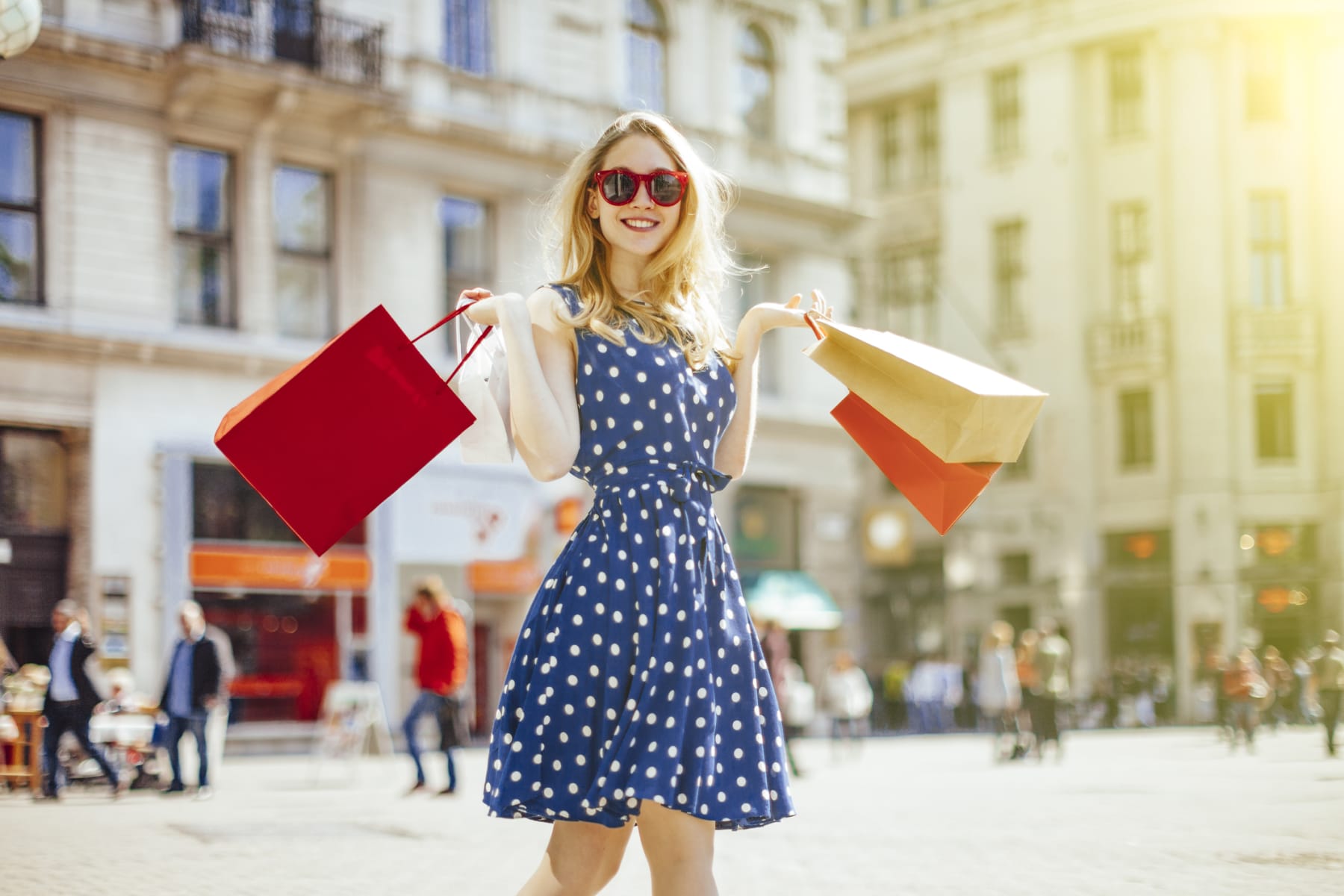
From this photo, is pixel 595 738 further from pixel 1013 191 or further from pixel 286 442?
pixel 1013 191

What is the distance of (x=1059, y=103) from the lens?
40.6m

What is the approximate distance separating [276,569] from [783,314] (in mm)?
18520

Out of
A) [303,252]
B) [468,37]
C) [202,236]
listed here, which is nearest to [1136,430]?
[468,37]

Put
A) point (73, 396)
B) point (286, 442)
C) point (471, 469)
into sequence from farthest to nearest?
point (471, 469) < point (73, 396) < point (286, 442)

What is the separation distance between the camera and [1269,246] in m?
39.2

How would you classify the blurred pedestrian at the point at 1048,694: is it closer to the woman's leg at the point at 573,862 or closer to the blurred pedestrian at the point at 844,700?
the blurred pedestrian at the point at 844,700

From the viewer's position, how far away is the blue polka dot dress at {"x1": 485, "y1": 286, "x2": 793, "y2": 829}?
355cm

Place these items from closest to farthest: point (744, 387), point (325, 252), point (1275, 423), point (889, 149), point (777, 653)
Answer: point (744, 387) → point (777, 653) → point (325, 252) → point (1275, 423) → point (889, 149)

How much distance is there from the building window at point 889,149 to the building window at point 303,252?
23.3 m

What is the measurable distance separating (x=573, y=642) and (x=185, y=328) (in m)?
18.9

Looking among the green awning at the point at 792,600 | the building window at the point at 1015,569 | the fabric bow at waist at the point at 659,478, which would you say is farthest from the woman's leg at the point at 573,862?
the building window at the point at 1015,569

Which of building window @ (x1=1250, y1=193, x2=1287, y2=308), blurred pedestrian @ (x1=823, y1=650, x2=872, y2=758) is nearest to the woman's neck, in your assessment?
blurred pedestrian @ (x1=823, y1=650, x2=872, y2=758)

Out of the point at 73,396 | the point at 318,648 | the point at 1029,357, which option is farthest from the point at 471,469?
the point at 1029,357

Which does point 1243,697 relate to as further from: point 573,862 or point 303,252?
point 573,862
